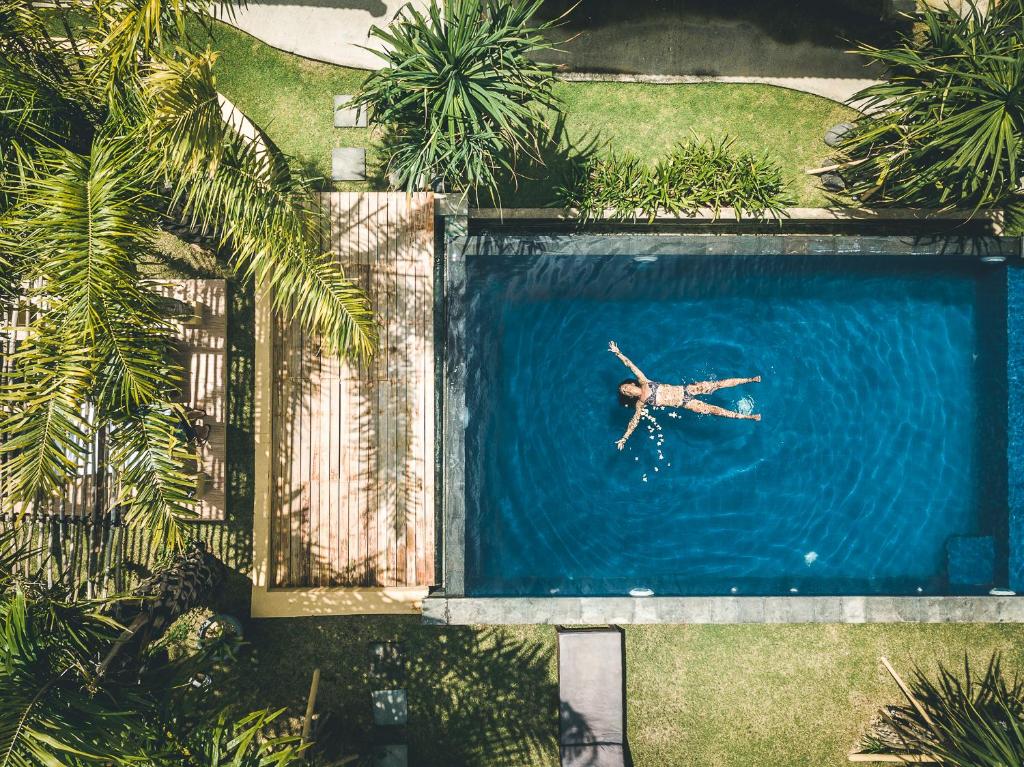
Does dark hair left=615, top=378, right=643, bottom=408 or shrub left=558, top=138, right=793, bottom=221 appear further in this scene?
dark hair left=615, top=378, right=643, bottom=408

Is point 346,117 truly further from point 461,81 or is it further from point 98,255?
point 98,255

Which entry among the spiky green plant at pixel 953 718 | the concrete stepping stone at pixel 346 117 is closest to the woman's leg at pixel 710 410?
the spiky green plant at pixel 953 718

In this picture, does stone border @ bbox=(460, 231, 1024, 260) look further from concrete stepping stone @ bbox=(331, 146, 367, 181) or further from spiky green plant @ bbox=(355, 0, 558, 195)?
concrete stepping stone @ bbox=(331, 146, 367, 181)

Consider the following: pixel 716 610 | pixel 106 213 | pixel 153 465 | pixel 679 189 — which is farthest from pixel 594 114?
pixel 153 465

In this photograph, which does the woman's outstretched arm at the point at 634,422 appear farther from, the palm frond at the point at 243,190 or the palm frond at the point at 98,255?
the palm frond at the point at 98,255

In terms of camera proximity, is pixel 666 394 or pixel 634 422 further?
pixel 666 394

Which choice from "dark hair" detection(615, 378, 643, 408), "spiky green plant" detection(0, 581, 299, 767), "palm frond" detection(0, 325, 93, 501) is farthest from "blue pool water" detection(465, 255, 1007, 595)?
"palm frond" detection(0, 325, 93, 501)
